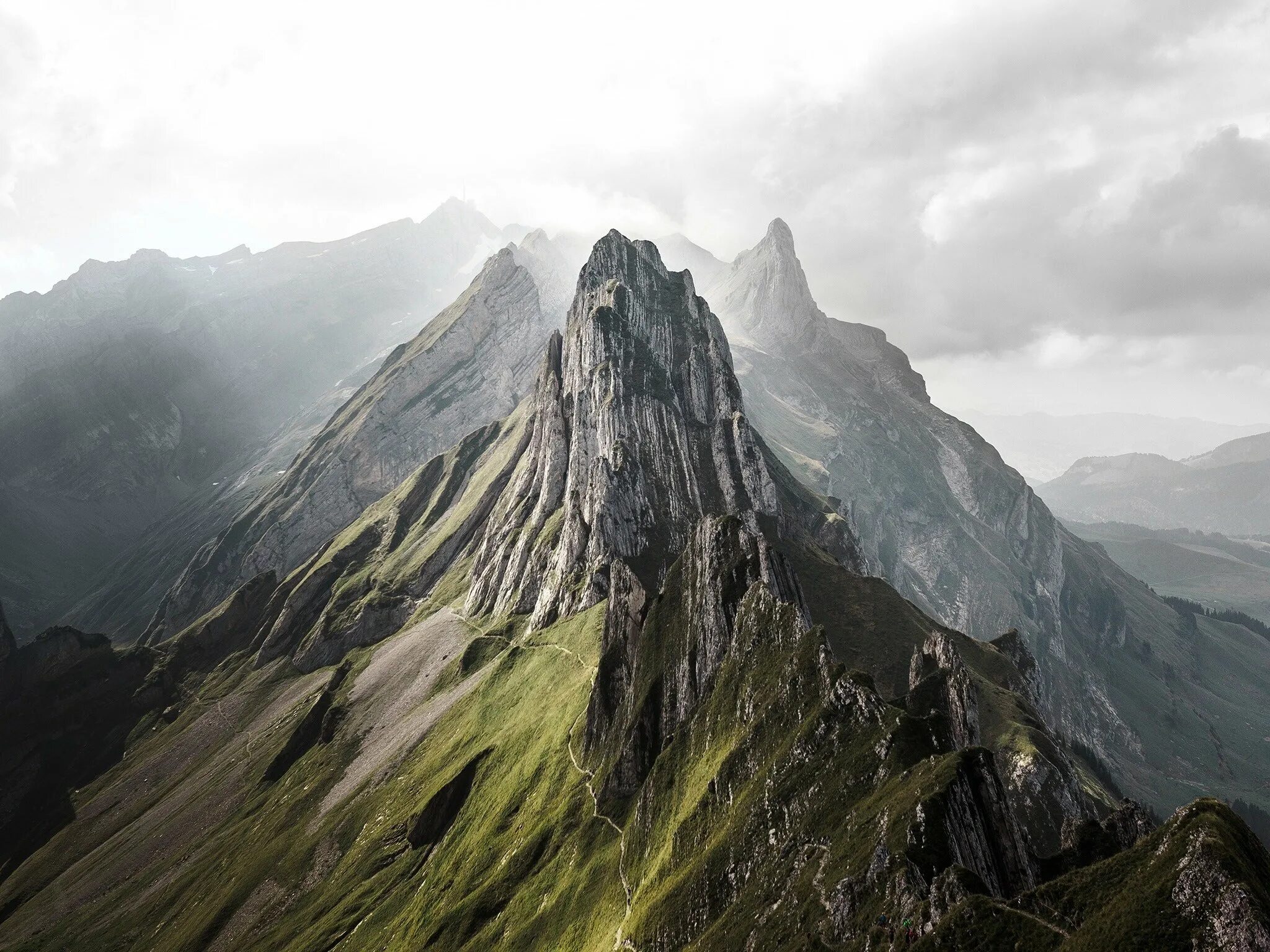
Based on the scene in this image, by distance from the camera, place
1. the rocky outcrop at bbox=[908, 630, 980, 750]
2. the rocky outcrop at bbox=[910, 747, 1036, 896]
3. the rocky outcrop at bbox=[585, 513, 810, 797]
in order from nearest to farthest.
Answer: the rocky outcrop at bbox=[910, 747, 1036, 896] < the rocky outcrop at bbox=[908, 630, 980, 750] < the rocky outcrop at bbox=[585, 513, 810, 797]

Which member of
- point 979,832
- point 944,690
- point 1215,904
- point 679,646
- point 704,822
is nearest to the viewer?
point 1215,904

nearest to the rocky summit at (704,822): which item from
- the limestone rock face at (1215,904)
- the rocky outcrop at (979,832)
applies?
the limestone rock face at (1215,904)

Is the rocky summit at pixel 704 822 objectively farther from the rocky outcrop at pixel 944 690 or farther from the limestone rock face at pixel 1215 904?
the rocky outcrop at pixel 944 690

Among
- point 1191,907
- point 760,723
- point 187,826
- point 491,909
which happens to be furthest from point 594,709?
point 187,826

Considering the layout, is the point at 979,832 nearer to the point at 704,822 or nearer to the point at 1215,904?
the point at 1215,904

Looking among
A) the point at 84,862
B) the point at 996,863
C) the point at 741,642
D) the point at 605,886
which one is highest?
the point at 741,642

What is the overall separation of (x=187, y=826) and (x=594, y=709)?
154 meters

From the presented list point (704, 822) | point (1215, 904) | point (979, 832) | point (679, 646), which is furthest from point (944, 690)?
point (1215, 904)

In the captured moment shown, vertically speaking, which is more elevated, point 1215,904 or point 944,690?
point 1215,904

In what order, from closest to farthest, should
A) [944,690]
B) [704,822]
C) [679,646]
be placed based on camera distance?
[704,822], [944,690], [679,646]

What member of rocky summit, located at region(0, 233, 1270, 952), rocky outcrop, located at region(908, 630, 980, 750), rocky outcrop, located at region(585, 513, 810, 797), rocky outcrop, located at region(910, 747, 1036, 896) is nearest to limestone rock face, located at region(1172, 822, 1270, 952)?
rocky summit, located at region(0, 233, 1270, 952)

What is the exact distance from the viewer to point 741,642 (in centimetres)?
9850

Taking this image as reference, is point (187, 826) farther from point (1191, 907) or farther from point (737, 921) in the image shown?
point (1191, 907)

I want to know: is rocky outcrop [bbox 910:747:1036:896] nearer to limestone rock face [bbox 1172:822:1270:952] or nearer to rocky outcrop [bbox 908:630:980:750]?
limestone rock face [bbox 1172:822:1270:952]
